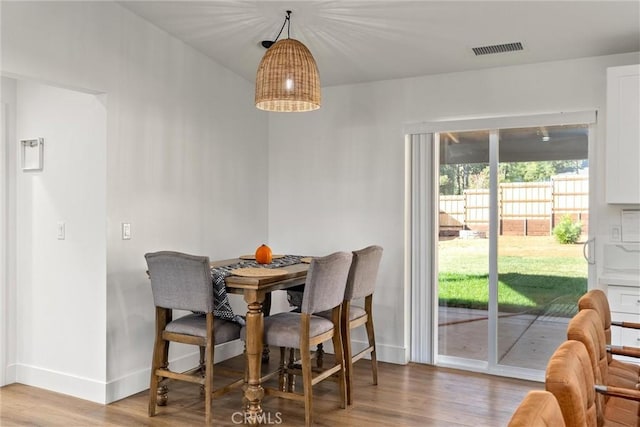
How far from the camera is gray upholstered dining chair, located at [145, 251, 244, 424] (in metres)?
3.03

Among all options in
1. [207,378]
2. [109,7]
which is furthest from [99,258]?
[109,7]

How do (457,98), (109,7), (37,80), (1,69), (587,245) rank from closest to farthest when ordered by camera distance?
(1,69)
(37,80)
(109,7)
(587,245)
(457,98)

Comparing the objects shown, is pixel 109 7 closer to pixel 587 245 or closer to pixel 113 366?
pixel 113 366

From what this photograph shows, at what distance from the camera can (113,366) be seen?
136 inches

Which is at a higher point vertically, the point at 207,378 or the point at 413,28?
the point at 413,28

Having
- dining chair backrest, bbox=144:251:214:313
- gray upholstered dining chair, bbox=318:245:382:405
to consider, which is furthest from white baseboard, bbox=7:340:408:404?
gray upholstered dining chair, bbox=318:245:382:405

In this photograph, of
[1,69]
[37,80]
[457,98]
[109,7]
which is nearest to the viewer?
[1,69]

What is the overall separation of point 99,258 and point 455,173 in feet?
9.39

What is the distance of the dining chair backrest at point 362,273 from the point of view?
140 inches

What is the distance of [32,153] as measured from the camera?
3.83 m

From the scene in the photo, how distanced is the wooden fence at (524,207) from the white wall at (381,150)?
15 cm

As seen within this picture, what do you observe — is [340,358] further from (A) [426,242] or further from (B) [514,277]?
(B) [514,277]

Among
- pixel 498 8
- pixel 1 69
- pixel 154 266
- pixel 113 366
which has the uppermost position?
pixel 498 8

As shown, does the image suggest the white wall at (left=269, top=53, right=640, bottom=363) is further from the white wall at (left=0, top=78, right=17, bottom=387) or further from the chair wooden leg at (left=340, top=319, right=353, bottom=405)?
the white wall at (left=0, top=78, right=17, bottom=387)
